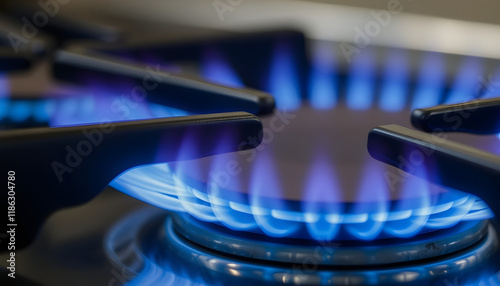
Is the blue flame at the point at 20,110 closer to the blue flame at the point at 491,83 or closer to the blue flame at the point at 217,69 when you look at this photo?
the blue flame at the point at 217,69

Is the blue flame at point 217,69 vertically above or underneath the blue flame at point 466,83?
above

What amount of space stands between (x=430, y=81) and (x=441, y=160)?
1.77 feet

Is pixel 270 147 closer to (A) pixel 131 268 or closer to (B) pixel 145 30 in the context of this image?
(A) pixel 131 268

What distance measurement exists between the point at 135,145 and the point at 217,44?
1.75ft

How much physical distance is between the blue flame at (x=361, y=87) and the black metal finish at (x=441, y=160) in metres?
0.29

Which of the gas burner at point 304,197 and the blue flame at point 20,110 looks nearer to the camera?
the gas burner at point 304,197

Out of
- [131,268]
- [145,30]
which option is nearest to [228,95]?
[131,268]

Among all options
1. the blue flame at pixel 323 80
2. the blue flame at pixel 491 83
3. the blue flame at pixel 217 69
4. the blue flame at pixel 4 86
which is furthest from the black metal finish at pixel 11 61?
the blue flame at pixel 491 83

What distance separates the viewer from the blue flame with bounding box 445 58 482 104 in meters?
0.76

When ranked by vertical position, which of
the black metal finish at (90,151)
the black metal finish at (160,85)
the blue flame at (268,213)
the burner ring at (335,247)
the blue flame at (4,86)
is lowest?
the burner ring at (335,247)

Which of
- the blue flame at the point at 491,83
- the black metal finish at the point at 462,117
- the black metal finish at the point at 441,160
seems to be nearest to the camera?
the black metal finish at the point at 441,160

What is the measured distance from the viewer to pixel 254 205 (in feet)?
1.49

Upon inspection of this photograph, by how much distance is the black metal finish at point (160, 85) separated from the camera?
0.57 metres

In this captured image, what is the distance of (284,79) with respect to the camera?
904mm
